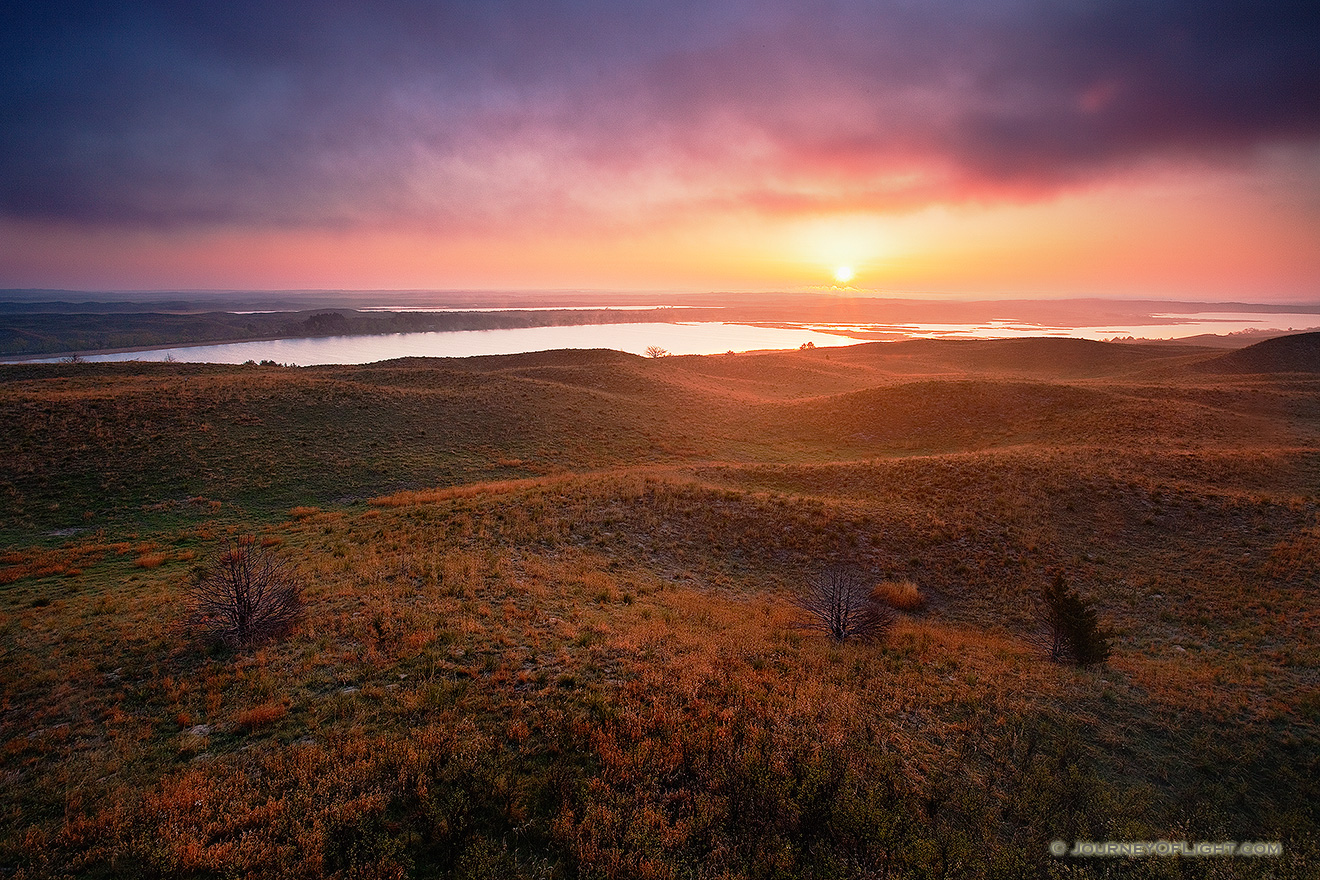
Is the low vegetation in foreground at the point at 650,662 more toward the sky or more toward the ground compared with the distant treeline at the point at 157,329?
more toward the ground

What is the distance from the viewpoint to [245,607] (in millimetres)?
9805

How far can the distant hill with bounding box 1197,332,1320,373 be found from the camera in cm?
4947

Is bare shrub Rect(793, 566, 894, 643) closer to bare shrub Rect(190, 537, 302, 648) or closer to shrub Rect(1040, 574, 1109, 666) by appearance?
shrub Rect(1040, 574, 1109, 666)

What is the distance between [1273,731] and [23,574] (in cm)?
2871

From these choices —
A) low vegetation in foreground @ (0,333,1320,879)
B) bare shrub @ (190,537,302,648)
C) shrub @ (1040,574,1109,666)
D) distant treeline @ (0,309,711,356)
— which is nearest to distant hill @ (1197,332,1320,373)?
low vegetation in foreground @ (0,333,1320,879)

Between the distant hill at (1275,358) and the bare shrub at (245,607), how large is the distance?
78.0 metres

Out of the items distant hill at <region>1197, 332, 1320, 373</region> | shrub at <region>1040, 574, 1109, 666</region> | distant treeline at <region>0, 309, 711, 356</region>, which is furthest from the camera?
distant treeline at <region>0, 309, 711, 356</region>

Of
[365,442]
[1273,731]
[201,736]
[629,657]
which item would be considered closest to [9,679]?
[201,736]

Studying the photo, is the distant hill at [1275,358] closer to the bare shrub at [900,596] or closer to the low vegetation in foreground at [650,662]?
the low vegetation in foreground at [650,662]

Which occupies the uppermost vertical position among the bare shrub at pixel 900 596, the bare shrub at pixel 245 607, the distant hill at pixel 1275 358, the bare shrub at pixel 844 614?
the distant hill at pixel 1275 358

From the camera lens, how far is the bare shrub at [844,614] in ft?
38.6

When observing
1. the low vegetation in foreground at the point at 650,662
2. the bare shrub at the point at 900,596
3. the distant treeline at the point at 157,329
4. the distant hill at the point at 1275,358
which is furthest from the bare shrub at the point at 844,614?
the distant treeline at the point at 157,329

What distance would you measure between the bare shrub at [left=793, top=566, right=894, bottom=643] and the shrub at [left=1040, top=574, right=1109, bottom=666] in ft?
11.4

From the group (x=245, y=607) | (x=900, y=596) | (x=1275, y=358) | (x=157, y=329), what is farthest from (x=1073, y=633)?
(x=157, y=329)
